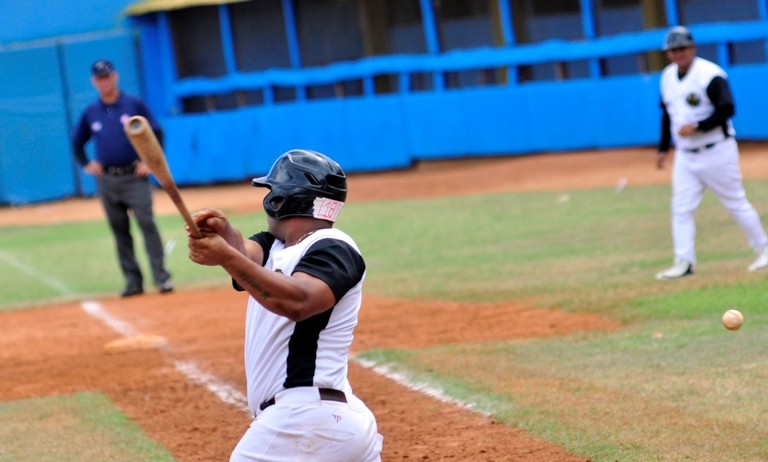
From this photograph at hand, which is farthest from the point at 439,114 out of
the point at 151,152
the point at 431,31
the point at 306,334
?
the point at 151,152

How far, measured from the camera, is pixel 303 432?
3.39 meters

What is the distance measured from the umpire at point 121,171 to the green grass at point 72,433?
4687 mm

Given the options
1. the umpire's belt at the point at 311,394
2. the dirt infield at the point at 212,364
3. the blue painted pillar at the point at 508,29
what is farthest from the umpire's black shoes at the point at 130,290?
the blue painted pillar at the point at 508,29

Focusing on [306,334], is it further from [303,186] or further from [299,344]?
[303,186]

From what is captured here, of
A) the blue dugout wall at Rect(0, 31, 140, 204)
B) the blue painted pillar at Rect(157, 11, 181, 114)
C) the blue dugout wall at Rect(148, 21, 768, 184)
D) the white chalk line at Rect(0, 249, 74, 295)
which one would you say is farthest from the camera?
the blue painted pillar at Rect(157, 11, 181, 114)

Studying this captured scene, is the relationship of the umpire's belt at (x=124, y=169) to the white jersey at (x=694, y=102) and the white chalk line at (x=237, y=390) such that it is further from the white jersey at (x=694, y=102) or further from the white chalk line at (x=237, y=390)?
the white jersey at (x=694, y=102)

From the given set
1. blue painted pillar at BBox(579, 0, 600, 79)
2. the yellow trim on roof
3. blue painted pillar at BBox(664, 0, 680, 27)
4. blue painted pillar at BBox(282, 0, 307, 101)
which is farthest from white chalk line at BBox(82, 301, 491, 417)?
the yellow trim on roof

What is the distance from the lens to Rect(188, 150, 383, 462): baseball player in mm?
3348

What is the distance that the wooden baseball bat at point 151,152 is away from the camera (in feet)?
9.66

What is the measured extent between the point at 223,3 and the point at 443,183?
26.5ft

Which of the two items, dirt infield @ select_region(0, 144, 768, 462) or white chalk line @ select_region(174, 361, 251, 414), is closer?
dirt infield @ select_region(0, 144, 768, 462)

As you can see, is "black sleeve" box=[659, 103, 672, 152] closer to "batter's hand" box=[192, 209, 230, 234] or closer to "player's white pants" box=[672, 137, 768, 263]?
"player's white pants" box=[672, 137, 768, 263]

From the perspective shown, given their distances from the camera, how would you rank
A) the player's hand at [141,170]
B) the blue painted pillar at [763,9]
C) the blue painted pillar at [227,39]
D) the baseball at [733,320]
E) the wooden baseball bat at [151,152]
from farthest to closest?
the blue painted pillar at [227,39]
the blue painted pillar at [763,9]
the player's hand at [141,170]
the baseball at [733,320]
the wooden baseball bat at [151,152]

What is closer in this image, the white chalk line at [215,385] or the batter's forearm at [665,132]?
the white chalk line at [215,385]
